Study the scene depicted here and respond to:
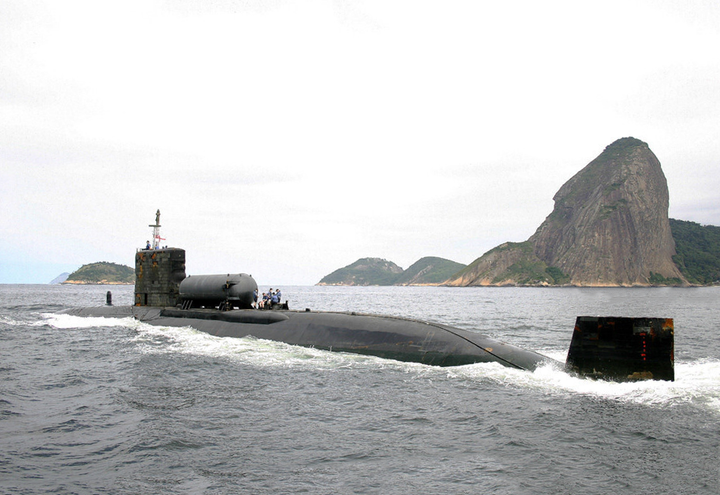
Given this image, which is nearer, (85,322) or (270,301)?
(270,301)

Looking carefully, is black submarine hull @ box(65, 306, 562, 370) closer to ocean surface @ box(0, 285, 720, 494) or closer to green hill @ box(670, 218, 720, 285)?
ocean surface @ box(0, 285, 720, 494)

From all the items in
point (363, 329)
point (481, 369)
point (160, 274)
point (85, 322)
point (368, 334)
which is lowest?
point (85, 322)

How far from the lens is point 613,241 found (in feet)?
528

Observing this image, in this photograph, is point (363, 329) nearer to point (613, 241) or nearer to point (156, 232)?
point (156, 232)

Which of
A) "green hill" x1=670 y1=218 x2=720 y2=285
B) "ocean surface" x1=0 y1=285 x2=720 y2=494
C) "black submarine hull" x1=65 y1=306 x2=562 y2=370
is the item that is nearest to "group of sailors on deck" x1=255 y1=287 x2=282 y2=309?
"black submarine hull" x1=65 y1=306 x2=562 y2=370

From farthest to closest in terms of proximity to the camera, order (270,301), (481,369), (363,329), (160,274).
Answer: (160,274) < (270,301) < (363,329) < (481,369)

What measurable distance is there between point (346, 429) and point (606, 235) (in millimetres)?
169968

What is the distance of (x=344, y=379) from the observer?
50.9 feet

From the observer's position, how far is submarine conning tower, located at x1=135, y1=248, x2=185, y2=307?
2936cm

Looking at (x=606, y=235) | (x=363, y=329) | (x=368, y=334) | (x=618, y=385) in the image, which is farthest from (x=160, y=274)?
(x=606, y=235)

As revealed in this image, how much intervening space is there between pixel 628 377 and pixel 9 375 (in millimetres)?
19312

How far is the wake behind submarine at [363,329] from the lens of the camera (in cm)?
1361

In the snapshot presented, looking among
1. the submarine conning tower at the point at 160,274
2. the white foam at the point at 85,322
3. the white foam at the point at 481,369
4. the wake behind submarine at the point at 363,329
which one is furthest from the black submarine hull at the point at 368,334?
the white foam at the point at 85,322

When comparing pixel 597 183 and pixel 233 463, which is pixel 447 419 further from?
pixel 597 183
